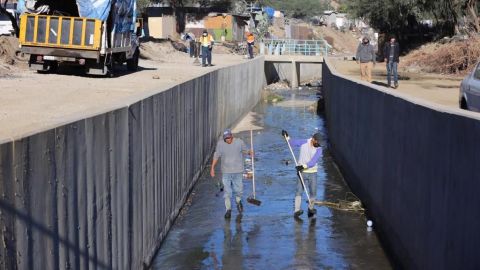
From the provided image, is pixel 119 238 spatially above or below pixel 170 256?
above

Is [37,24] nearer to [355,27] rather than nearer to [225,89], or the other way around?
[225,89]

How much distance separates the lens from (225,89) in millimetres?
26203

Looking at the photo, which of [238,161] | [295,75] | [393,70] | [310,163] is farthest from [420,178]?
[295,75]

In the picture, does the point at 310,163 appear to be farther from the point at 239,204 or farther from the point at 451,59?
the point at 451,59

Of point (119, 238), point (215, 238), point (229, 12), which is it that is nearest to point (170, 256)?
point (215, 238)

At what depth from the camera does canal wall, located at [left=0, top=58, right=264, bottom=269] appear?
5024 mm

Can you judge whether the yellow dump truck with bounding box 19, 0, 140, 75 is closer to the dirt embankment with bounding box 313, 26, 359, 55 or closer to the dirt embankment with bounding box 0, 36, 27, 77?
the dirt embankment with bounding box 0, 36, 27, 77

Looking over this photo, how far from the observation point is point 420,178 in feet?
29.8

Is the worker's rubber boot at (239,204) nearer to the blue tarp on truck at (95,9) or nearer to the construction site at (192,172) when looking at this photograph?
the construction site at (192,172)

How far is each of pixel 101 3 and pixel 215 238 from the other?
13.0m

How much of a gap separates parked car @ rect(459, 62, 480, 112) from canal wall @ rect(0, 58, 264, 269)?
17.4 ft

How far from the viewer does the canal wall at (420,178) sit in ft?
22.5

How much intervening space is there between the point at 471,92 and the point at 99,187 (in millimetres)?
8293

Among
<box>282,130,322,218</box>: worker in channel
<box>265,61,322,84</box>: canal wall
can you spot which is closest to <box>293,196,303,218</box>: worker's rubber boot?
<box>282,130,322,218</box>: worker in channel
